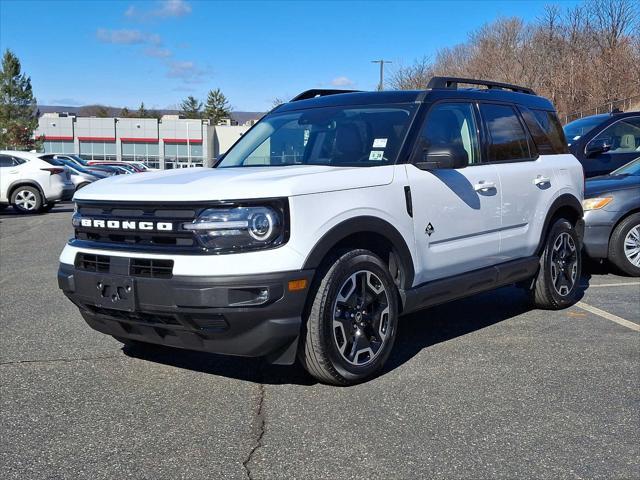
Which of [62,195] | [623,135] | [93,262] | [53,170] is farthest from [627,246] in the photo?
[53,170]

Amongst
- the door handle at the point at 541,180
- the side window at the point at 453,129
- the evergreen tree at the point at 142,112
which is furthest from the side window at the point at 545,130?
the evergreen tree at the point at 142,112

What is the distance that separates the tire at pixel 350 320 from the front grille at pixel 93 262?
1.24 m

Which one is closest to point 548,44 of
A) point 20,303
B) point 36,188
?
point 36,188

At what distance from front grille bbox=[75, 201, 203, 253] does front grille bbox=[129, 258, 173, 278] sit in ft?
0.25

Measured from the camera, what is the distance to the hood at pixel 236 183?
3.76 meters

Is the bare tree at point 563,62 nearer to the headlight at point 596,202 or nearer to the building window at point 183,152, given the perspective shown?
the headlight at point 596,202

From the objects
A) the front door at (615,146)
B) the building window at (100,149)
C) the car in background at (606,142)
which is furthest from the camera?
the building window at (100,149)

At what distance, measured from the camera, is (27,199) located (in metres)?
17.0

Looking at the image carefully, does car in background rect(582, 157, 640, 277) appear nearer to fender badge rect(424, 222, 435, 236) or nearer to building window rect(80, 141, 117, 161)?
fender badge rect(424, 222, 435, 236)

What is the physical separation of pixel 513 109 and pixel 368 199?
2330 mm

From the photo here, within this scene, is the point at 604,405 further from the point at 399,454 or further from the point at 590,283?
the point at 590,283

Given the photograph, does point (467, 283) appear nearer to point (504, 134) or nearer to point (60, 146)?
point (504, 134)

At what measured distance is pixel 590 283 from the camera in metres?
7.66

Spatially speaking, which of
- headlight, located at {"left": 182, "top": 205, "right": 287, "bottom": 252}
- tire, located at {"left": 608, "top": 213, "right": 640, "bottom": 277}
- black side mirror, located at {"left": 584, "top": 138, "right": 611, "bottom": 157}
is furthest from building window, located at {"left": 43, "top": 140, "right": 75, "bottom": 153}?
headlight, located at {"left": 182, "top": 205, "right": 287, "bottom": 252}
